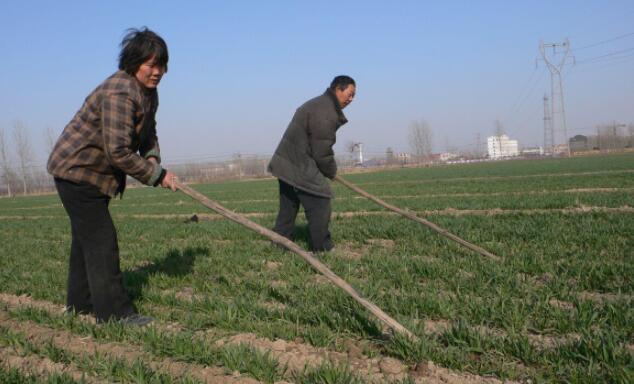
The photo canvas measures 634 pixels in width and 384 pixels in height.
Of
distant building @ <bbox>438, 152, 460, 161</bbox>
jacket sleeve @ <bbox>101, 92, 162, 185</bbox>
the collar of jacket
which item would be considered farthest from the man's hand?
distant building @ <bbox>438, 152, 460, 161</bbox>

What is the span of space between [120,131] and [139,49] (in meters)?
0.62

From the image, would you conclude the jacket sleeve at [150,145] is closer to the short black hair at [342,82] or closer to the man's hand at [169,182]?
the man's hand at [169,182]

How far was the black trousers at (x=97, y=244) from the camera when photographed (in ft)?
11.9

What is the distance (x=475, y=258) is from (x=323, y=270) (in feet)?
7.57

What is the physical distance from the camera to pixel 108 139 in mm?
3395

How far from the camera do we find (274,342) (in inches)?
125

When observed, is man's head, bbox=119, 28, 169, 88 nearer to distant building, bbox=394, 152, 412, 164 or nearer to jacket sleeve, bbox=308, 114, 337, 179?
jacket sleeve, bbox=308, 114, 337, 179

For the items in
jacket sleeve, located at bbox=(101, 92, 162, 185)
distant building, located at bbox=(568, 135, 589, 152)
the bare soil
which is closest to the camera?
the bare soil

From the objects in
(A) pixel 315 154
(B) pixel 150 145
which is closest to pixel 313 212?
(A) pixel 315 154

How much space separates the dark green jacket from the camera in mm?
5629

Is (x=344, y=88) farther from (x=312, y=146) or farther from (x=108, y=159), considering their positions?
(x=108, y=159)

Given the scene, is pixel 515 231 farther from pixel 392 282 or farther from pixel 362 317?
pixel 362 317

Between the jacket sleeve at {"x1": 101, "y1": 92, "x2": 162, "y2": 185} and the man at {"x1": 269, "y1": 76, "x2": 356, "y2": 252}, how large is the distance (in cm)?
254

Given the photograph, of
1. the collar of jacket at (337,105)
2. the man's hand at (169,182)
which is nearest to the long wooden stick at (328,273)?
the man's hand at (169,182)
